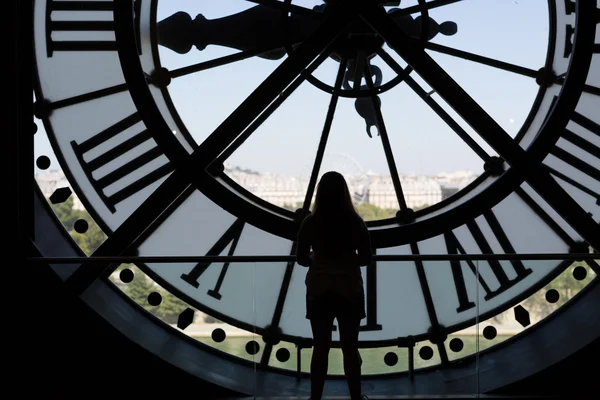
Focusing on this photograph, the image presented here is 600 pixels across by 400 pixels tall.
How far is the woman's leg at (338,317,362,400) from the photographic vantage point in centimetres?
203

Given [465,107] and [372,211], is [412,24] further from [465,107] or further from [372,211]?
[372,211]

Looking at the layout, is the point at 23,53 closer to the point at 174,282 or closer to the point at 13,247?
the point at 13,247

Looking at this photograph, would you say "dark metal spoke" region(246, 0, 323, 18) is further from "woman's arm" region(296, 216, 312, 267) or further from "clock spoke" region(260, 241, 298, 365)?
"woman's arm" region(296, 216, 312, 267)

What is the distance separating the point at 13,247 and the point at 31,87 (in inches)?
23.0

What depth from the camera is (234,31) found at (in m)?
3.61

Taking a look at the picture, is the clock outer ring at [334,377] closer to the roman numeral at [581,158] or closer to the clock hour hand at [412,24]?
the roman numeral at [581,158]

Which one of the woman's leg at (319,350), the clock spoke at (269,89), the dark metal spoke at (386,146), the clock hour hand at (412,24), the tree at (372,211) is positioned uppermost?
the tree at (372,211)

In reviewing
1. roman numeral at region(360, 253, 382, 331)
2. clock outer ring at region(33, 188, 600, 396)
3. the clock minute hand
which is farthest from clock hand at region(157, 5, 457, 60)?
roman numeral at region(360, 253, 382, 331)

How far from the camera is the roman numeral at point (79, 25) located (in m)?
3.38

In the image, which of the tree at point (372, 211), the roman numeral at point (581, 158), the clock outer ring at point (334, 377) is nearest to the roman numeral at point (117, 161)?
the clock outer ring at point (334, 377)

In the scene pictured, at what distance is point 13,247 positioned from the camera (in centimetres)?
262

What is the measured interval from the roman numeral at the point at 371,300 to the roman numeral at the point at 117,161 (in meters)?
1.46

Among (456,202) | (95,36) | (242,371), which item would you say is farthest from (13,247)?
(456,202)

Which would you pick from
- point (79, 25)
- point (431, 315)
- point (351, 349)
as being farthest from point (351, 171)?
point (351, 349)
